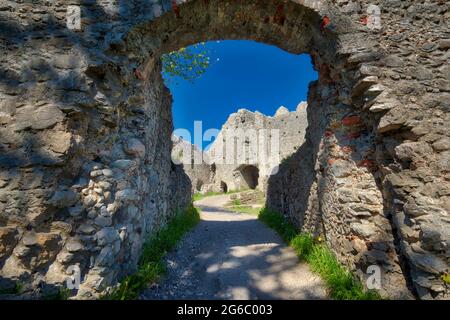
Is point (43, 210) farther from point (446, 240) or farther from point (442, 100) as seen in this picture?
point (442, 100)

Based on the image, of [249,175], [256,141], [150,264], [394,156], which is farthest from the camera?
[249,175]

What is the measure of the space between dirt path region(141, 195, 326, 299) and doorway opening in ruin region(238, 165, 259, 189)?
14.4 metres

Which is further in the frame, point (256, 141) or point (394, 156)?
→ point (256, 141)

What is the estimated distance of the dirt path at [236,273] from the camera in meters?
3.24

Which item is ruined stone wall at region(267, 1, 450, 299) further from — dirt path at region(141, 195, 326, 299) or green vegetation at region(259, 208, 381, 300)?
dirt path at region(141, 195, 326, 299)

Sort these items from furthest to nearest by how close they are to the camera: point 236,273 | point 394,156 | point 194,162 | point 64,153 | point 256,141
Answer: point 194,162, point 256,141, point 236,273, point 394,156, point 64,153

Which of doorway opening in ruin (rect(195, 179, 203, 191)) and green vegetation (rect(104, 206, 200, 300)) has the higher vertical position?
doorway opening in ruin (rect(195, 179, 203, 191))

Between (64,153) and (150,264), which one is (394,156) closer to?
(150,264)

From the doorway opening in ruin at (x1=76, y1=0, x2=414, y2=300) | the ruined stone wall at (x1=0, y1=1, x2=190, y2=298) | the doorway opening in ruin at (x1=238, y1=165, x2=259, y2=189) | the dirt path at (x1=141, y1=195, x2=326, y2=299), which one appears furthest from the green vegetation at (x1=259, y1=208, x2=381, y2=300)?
the doorway opening in ruin at (x1=238, y1=165, x2=259, y2=189)

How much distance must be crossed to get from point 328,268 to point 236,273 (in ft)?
4.55

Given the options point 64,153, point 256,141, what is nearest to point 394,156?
point 64,153

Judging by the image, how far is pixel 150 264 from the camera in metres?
3.56

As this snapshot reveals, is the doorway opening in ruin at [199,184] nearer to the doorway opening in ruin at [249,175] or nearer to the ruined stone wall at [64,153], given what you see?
the doorway opening in ruin at [249,175]

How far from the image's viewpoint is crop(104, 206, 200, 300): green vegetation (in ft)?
9.24
